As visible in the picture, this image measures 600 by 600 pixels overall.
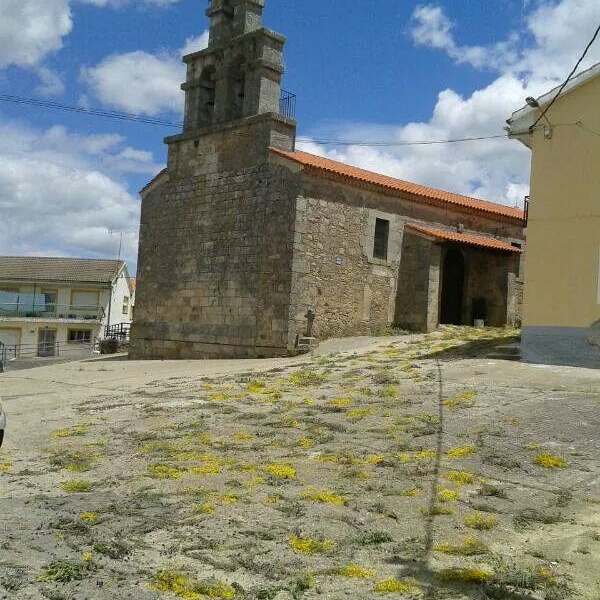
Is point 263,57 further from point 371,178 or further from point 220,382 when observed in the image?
point 220,382

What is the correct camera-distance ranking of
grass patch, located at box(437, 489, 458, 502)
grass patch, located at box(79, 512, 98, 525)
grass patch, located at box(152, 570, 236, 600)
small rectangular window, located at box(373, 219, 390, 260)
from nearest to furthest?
grass patch, located at box(152, 570, 236, 600)
grass patch, located at box(79, 512, 98, 525)
grass patch, located at box(437, 489, 458, 502)
small rectangular window, located at box(373, 219, 390, 260)

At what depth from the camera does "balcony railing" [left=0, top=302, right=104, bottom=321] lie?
4612 cm

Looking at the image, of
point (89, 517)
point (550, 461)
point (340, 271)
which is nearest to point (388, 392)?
point (550, 461)

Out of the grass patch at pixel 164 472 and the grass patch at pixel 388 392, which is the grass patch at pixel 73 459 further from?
the grass patch at pixel 388 392

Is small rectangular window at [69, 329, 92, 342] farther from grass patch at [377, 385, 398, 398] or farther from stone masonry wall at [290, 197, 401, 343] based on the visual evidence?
grass patch at [377, 385, 398, 398]

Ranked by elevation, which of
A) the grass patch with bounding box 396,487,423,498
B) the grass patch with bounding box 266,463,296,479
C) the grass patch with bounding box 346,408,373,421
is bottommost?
the grass patch with bounding box 266,463,296,479

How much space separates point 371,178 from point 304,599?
17983 millimetres

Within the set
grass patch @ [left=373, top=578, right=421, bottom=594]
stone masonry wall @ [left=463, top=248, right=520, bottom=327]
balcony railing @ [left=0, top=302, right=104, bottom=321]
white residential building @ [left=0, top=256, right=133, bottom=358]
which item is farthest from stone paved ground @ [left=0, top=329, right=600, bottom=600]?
balcony railing @ [left=0, top=302, right=104, bottom=321]

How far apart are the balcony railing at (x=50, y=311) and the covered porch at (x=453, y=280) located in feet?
97.5

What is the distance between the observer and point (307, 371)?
14555 millimetres

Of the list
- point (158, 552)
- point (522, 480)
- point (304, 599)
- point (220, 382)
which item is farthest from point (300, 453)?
point (220, 382)

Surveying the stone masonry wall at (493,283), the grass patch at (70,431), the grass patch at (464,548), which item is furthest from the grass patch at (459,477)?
the stone masonry wall at (493,283)

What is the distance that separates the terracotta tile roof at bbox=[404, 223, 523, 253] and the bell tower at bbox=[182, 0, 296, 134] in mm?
5535

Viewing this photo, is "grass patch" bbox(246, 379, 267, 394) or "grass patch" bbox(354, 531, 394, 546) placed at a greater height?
"grass patch" bbox(246, 379, 267, 394)
